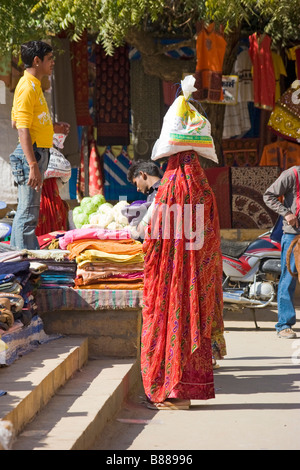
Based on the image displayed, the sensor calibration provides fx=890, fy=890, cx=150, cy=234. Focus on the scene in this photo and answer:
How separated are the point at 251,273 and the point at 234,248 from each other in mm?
423

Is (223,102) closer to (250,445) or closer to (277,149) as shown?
(277,149)

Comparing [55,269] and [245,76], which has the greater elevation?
[245,76]

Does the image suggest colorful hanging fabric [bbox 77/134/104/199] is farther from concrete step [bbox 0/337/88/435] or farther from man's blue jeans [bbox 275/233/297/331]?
concrete step [bbox 0/337/88/435]

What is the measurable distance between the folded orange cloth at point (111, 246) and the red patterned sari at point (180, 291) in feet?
2.50

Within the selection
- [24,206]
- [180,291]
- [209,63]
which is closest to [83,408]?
[180,291]

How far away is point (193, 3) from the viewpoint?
1100cm

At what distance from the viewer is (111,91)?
550 inches

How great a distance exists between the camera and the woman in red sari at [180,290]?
6133 millimetres

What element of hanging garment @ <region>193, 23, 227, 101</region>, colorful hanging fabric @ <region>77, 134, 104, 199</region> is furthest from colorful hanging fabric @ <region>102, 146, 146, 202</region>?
hanging garment @ <region>193, 23, 227, 101</region>

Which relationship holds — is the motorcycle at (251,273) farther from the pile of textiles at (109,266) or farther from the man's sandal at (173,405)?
the man's sandal at (173,405)

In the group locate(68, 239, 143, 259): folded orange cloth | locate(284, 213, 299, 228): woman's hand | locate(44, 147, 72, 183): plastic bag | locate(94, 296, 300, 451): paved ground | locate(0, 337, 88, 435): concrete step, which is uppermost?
locate(44, 147, 72, 183): plastic bag

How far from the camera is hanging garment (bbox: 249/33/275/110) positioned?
513 inches

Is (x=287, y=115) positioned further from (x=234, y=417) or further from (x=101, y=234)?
(x=234, y=417)

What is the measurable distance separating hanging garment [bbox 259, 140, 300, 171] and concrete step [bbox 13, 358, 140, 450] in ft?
25.2
